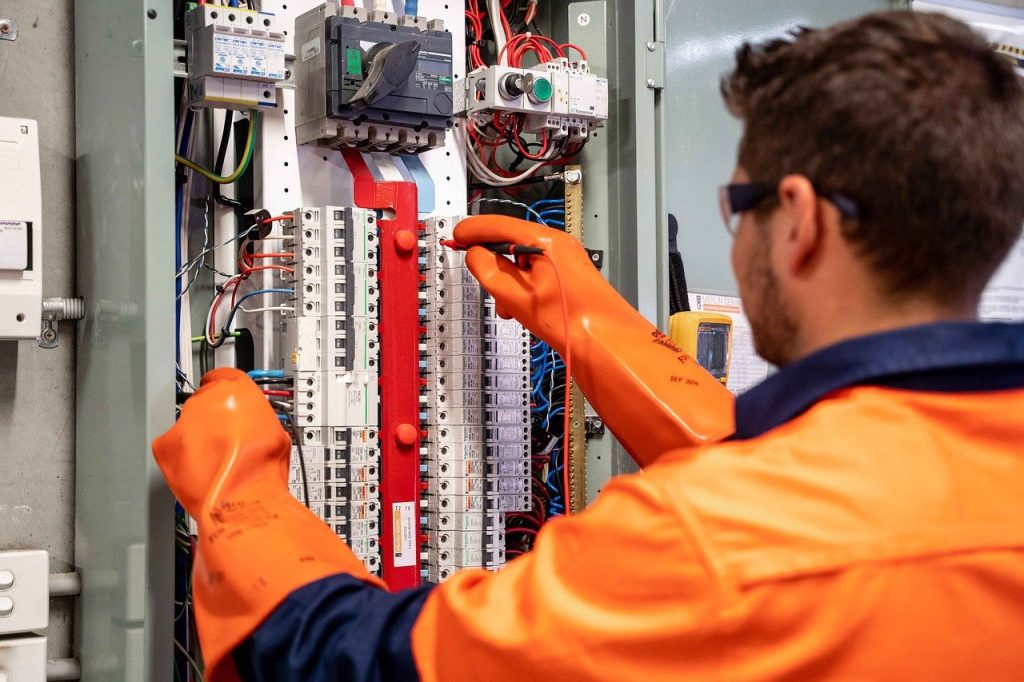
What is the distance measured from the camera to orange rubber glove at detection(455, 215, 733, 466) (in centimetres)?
159

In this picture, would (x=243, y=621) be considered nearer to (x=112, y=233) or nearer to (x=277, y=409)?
(x=277, y=409)

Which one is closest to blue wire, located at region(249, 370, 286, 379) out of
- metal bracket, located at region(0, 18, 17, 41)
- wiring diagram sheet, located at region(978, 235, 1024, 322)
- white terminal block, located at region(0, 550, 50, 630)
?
white terminal block, located at region(0, 550, 50, 630)

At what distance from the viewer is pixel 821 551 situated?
824mm

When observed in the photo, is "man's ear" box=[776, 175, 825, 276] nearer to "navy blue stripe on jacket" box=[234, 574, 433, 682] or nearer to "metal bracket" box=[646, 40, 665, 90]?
"navy blue stripe on jacket" box=[234, 574, 433, 682]

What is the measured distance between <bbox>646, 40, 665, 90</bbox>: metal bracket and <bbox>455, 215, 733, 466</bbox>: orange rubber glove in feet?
1.47

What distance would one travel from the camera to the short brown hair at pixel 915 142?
0.93 m

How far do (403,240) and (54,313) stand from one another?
623 millimetres

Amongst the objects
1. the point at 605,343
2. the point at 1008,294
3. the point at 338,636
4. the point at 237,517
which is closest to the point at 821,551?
the point at 338,636

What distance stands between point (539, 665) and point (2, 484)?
1.33 metres

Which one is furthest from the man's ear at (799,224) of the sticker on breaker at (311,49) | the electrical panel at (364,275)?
the sticker on breaker at (311,49)

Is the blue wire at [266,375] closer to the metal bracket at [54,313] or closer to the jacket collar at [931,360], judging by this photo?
the metal bracket at [54,313]

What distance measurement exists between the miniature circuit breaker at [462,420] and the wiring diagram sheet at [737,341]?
2.26 feet

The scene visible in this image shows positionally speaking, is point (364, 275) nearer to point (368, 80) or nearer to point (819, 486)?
point (368, 80)

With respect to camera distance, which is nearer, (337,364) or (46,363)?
(337,364)
